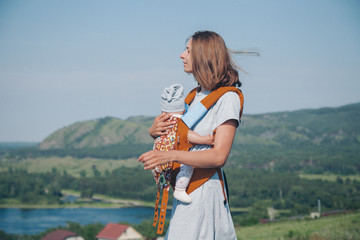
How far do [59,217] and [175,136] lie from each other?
362ft

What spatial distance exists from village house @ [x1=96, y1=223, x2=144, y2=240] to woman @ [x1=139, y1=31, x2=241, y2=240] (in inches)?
2425

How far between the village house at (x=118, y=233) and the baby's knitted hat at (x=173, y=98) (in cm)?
6164

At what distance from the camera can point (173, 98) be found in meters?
2.61

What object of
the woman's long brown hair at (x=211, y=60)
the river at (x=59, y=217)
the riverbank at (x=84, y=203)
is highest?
the woman's long brown hair at (x=211, y=60)

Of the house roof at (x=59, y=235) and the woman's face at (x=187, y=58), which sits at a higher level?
the woman's face at (x=187, y=58)

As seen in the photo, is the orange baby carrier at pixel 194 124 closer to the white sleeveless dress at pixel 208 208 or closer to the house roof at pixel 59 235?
the white sleeveless dress at pixel 208 208

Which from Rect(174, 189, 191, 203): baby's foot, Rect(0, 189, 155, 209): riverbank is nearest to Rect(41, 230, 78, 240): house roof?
Rect(174, 189, 191, 203): baby's foot

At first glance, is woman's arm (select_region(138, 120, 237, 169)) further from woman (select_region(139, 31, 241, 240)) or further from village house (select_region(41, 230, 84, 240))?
village house (select_region(41, 230, 84, 240))

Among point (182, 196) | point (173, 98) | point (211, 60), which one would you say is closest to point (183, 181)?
point (182, 196)

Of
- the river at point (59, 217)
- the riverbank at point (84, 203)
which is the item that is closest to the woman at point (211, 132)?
the river at point (59, 217)

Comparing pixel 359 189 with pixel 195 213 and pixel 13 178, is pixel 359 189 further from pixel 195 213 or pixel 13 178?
pixel 195 213

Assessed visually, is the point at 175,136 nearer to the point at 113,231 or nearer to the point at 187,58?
the point at 187,58

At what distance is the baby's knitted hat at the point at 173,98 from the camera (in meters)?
2.60

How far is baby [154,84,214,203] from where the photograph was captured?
2453 mm
